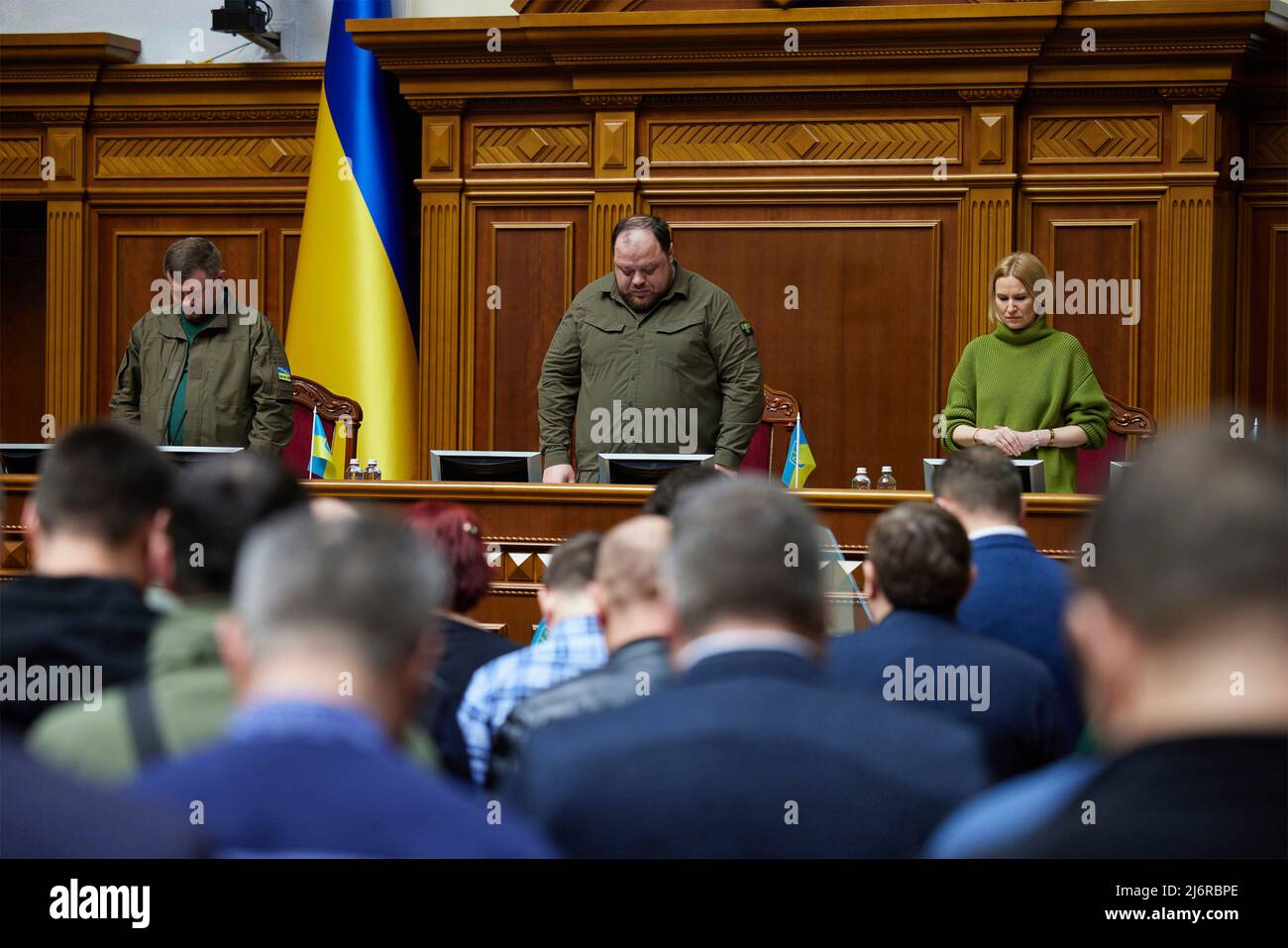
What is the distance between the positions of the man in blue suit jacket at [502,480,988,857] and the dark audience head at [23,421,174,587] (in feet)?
2.40

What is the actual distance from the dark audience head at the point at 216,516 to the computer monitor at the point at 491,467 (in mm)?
2967

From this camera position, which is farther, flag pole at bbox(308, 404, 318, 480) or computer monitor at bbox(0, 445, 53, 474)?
flag pole at bbox(308, 404, 318, 480)

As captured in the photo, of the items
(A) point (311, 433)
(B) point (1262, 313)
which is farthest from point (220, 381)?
(B) point (1262, 313)

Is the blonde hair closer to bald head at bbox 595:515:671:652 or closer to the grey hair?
bald head at bbox 595:515:671:652

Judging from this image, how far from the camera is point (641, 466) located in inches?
192

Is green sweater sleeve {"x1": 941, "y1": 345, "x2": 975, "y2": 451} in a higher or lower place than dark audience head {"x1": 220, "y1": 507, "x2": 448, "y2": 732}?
higher

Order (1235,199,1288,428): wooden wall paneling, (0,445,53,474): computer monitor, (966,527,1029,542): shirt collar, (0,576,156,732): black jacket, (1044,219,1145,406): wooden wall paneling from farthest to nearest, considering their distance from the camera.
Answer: (1235,199,1288,428): wooden wall paneling < (1044,219,1145,406): wooden wall paneling < (0,445,53,474): computer monitor < (966,527,1029,542): shirt collar < (0,576,156,732): black jacket

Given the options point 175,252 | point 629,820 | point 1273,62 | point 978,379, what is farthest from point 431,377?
point 629,820

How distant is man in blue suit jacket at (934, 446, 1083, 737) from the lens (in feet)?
9.80

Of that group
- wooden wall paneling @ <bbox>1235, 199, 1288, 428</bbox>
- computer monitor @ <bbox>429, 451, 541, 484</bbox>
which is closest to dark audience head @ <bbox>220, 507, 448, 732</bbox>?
computer monitor @ <bbox>429, 451, 541, 484</bbox>

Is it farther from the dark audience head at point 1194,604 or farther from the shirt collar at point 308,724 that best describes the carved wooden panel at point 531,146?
the dark audience head at point 1194,604

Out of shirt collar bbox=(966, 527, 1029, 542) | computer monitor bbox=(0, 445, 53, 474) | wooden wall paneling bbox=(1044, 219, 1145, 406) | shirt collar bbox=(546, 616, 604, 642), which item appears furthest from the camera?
wooden wall paneling bbox=(1044, 219, 1145, 406)

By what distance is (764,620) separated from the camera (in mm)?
1750
